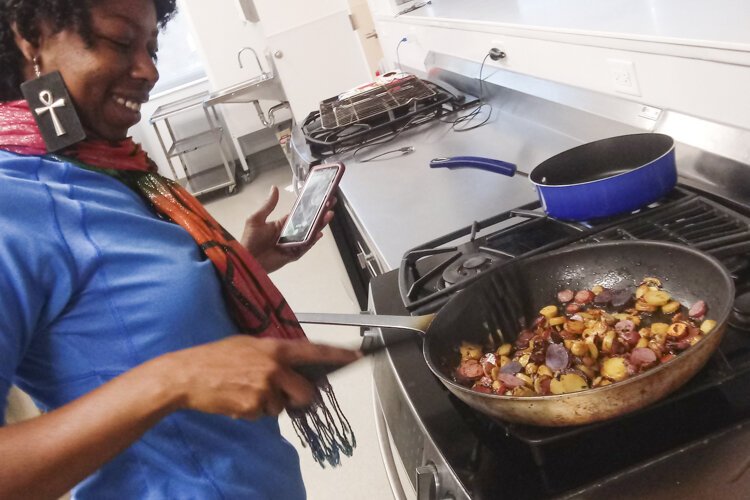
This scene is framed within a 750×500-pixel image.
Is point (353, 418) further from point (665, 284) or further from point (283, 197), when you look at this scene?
point (283, 197)

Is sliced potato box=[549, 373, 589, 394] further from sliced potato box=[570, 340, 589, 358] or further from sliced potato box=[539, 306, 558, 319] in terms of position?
sliced potato box=[539, 306, 558, 319]

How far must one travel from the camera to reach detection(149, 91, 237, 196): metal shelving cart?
17.4 ft

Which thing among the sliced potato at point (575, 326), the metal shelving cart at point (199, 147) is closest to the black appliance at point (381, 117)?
the sliced potato at point (575, 326)

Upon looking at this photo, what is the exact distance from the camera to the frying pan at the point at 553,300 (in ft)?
1.94

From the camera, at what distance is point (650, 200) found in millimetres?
992

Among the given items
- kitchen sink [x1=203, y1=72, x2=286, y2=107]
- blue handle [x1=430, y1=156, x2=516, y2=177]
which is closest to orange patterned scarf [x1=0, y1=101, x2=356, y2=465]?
blue handle [x1=430, y1=156, x2=516, y2=177]

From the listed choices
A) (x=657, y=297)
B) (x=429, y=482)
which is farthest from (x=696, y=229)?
(x=429, y=482)

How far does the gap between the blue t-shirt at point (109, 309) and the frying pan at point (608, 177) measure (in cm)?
55

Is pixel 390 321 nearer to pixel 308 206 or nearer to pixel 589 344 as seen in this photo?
pixel 589 344

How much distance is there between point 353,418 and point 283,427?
33 cm

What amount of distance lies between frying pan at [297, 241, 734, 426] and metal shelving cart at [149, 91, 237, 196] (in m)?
4.64

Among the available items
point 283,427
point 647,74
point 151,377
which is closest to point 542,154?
point 647,74

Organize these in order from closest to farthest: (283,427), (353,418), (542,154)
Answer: (542,154)
(353,418)
(283,427)

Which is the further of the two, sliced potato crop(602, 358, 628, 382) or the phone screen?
the phone screen
